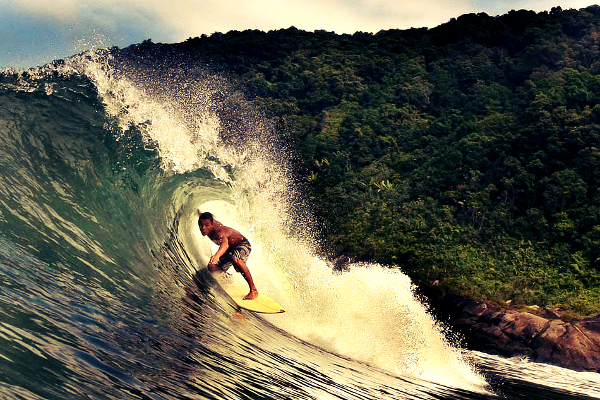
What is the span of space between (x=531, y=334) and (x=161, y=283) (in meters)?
18.3

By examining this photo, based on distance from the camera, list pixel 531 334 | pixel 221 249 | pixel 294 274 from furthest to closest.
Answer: pixel 531 334 → pixel 294 274 → pixel 221 249

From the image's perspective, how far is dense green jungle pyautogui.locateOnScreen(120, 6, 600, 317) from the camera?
107ft

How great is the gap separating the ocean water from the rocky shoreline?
138 cm

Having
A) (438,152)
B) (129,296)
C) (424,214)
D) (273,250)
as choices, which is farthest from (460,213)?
(129,296)

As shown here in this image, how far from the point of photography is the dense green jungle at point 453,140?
32.5 meters

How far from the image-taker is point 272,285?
1505 cm

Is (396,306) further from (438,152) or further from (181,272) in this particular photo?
(438,152)

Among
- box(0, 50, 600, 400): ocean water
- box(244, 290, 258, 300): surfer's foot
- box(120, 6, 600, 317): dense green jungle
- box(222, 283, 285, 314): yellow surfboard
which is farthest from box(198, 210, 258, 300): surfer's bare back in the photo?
box(120, 6, 600, 317): dense green jungle

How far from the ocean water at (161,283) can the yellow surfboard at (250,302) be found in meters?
0.19

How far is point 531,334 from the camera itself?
81.0ft

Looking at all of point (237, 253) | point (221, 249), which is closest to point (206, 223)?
point (221, 249)

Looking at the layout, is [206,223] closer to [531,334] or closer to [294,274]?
[294,274]

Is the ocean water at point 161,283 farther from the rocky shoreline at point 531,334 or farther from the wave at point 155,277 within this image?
the rocky shoreline at point 531,334

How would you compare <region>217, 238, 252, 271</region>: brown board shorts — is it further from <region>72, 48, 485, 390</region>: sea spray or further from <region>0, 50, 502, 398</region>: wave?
<region>72, 48, 485, 390</region>: sea spray
